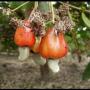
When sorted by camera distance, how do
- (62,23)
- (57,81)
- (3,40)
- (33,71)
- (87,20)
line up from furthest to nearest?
1. (33,71)
2. (57,81)
3. (3,40)
4. (87,20)
5. (62,23)

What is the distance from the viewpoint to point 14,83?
153 inches

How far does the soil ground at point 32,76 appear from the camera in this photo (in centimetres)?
387

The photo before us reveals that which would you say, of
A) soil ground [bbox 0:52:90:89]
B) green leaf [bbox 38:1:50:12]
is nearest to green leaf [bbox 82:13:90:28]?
green leaf [bbox 38:1:50:12]

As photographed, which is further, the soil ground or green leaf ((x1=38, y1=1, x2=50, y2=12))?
the soil ground

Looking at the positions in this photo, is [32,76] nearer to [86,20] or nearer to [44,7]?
[86,20]

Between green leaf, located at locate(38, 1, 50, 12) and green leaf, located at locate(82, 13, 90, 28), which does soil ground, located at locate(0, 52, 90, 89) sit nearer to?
green leaf, located at locate(82, 13, 90, 28)

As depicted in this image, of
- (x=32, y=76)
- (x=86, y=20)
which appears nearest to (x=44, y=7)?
(x=86, y=20)

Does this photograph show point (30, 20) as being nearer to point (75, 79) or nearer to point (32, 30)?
point (32, 30)

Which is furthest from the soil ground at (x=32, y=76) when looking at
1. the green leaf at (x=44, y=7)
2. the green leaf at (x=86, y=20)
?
the green leaf at (x=44, y=7)

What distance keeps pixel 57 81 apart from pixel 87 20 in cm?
300

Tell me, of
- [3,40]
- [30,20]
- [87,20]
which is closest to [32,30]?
[30,20]

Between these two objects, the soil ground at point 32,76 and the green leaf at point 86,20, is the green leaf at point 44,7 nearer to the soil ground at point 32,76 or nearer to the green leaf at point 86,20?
the green leaf at point 86,20

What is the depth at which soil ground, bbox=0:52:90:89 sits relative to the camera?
3.87m

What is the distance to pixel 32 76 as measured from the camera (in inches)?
165
